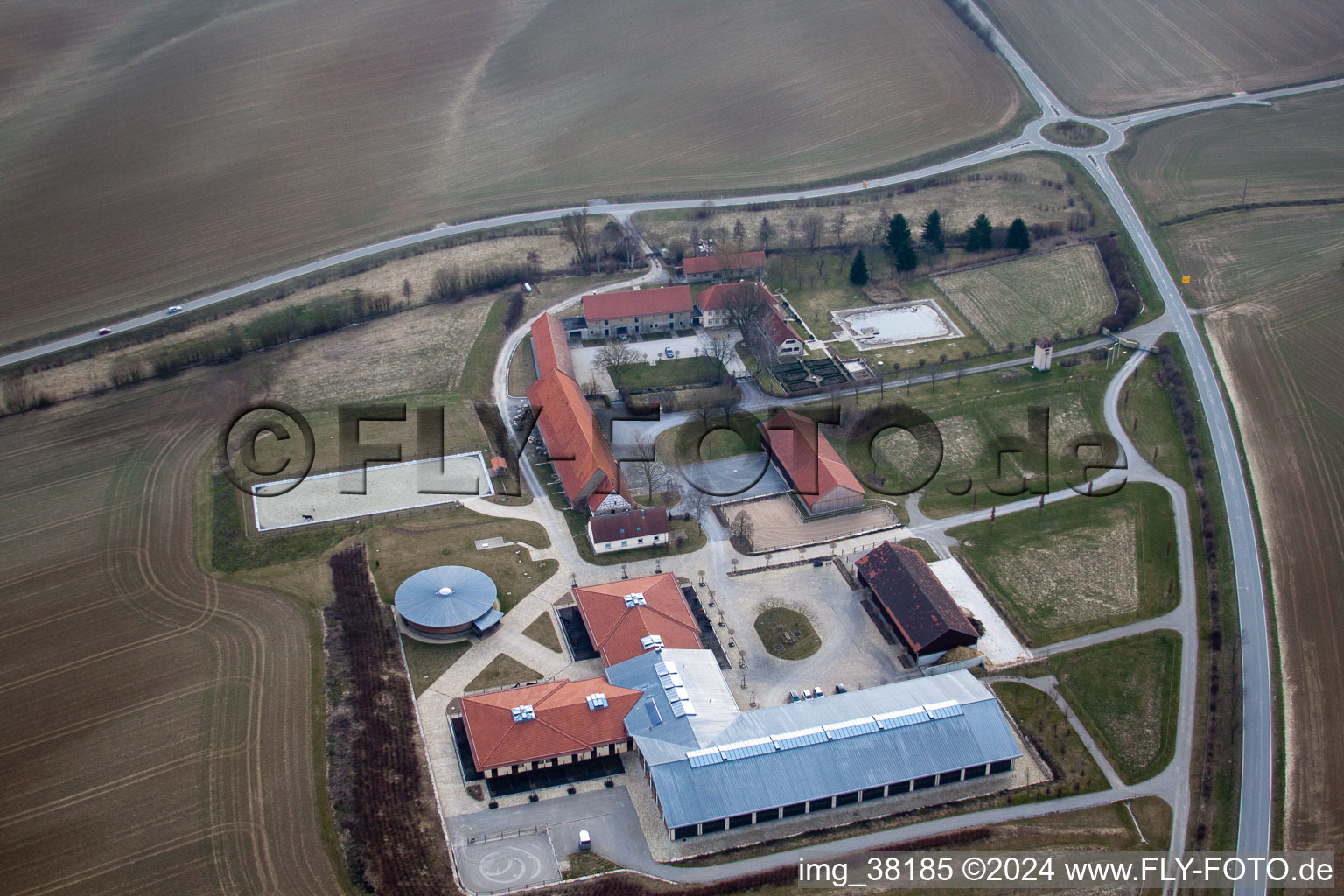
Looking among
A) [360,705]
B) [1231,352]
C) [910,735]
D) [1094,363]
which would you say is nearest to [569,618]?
[360,705]

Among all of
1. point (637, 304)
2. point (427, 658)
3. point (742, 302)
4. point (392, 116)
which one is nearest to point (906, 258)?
point (742, 302)

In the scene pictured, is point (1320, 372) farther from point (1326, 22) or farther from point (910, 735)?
point (1326, 22)

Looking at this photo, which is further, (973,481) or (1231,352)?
(1231,352)

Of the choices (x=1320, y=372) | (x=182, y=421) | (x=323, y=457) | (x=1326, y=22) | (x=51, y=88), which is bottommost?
(x=1320, y=372)

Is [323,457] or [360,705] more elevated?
[323,457]

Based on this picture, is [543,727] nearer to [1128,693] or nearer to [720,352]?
[1128,693]

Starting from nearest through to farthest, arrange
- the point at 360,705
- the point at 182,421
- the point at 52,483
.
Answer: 1. the point at 360,705
2. the point at 52,483
3. the point at 182,421

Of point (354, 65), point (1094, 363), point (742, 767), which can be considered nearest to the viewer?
point (742, 767)

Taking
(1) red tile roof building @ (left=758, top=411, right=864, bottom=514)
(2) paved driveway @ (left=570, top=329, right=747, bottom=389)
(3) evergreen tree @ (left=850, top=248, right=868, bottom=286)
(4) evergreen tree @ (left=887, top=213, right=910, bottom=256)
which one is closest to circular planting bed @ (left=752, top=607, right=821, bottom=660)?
(1) red tile roof building @ (left=758, top=411, right=864, bottom=514)
